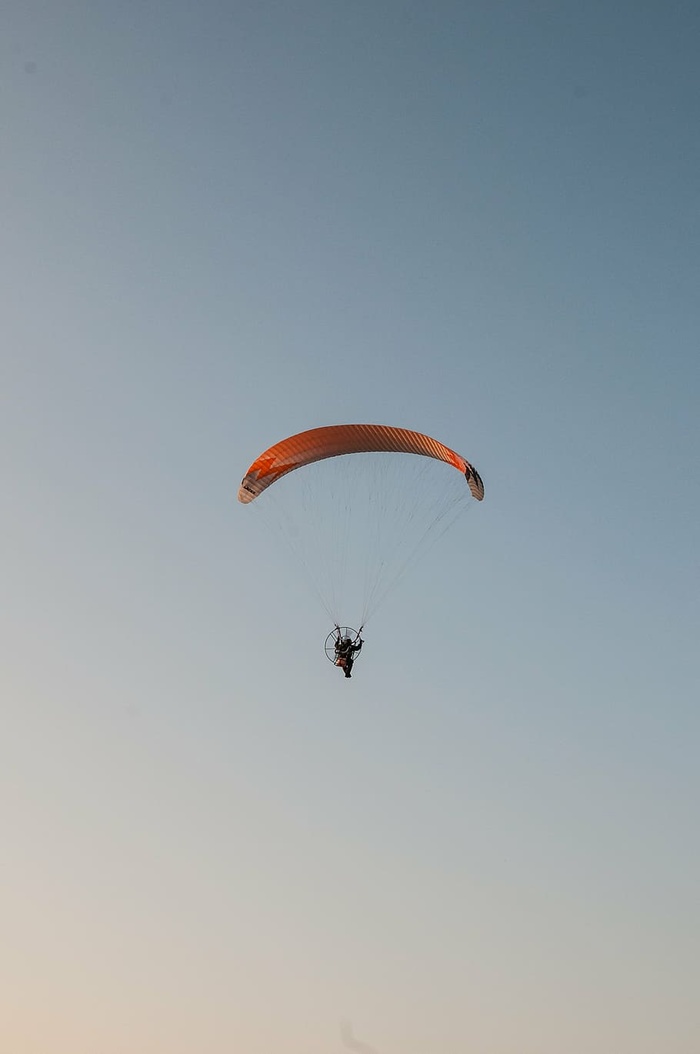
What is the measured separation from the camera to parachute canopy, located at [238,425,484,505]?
1778 inches

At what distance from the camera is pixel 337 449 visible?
151 ft

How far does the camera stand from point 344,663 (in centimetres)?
4719

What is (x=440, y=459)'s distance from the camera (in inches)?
1797

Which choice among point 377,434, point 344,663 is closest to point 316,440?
point 377,434

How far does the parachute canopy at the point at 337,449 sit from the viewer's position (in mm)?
45156

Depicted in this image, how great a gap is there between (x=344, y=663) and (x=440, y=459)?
7.32 meters

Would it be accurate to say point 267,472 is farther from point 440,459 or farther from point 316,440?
point 440,459

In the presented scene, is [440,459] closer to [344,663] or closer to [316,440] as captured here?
[316,440]

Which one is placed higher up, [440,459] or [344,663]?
[440,459]

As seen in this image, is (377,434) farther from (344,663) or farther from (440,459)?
(344,663)

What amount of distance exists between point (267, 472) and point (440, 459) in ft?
18.1

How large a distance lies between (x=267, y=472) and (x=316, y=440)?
2.01m

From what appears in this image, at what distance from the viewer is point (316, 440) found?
45.7 meters

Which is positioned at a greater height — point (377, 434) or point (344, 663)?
point (377, 434)
